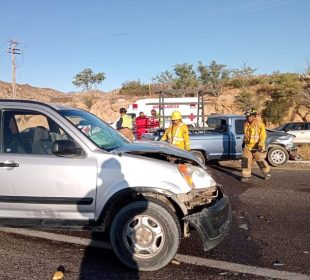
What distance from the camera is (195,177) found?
446cm

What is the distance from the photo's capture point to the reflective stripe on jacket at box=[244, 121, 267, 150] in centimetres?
992

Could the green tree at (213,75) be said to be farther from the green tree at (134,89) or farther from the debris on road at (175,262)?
the debris on road at (175,262)

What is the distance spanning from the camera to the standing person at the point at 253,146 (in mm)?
9891

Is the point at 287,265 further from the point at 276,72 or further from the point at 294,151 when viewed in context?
the point at 276,72

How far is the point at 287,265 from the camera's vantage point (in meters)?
4.43

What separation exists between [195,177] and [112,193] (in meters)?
0.89

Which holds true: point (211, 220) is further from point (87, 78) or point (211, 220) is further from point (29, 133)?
point (87, 78)

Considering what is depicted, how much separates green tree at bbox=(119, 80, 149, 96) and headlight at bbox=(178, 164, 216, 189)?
1742 inches

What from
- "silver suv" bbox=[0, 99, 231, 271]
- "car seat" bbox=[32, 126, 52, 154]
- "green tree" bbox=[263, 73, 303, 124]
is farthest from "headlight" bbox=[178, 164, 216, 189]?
"green tree" bbox=[263, 73, 303, 124]

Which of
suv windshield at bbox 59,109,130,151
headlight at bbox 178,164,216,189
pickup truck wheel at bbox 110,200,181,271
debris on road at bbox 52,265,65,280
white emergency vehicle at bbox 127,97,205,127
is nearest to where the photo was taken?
debris on road at bbox 52,265,65,280

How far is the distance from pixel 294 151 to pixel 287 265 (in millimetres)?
9119

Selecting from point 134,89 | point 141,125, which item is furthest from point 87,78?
point 141,125

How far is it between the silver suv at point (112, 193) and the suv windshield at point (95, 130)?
0.08 m

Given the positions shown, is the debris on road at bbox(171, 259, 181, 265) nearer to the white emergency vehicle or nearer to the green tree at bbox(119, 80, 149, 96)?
the white emergency vehicle
